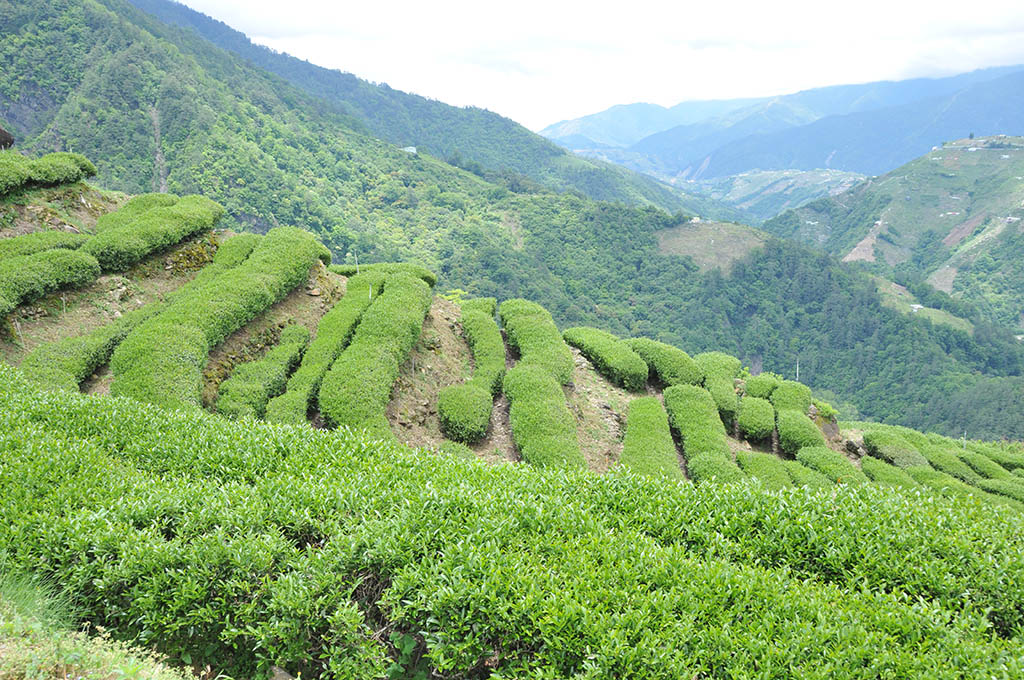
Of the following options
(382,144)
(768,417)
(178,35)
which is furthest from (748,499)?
(178,35)

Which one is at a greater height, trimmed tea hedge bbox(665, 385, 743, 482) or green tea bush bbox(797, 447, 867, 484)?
trimmed tea hedge bbox(665, 385, 743, 482)

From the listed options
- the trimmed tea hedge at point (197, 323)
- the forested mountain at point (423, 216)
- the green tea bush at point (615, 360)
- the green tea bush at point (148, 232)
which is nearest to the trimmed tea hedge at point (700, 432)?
the green tea bush at point (615, 360)

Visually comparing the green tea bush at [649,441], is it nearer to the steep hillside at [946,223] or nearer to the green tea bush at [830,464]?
the green tea bush at [830,464]

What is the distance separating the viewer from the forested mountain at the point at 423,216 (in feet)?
269

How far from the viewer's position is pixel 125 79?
Answer: 88.8 m

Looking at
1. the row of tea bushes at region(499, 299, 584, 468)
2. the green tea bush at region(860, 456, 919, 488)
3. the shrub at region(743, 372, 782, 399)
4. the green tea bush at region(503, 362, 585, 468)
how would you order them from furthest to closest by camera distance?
the shrub at region(743, 372, 782, 399) → the green tea bush at region(860, 456, 919, 488) → the row of tea bushes at region(499, 299, 584, 468) → the green tea bush at region(503, 362, 585, 468)

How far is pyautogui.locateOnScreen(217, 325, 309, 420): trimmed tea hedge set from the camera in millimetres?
11742

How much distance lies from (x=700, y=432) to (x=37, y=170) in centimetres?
1931

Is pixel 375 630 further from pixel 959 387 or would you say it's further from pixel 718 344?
pixel 718 344

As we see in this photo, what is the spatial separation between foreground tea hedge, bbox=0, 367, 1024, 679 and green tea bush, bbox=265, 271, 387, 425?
451cm

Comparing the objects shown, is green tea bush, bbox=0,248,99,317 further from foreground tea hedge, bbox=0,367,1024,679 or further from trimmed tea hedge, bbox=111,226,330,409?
foreground tea hedge, bbox=0,367,1024,679

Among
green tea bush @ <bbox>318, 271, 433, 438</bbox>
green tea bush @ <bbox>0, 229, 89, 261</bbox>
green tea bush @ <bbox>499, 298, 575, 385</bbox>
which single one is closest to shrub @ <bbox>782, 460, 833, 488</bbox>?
green tea bush @ <bbox>499, 298, 575, 385</bbox>

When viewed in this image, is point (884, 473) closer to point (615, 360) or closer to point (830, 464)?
point (830, 464)

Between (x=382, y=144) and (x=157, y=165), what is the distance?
6596cm
